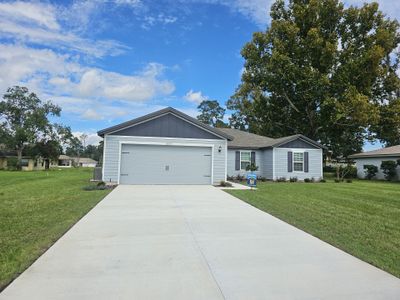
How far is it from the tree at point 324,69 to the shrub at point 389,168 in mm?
3716

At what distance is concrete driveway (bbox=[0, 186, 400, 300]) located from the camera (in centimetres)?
311

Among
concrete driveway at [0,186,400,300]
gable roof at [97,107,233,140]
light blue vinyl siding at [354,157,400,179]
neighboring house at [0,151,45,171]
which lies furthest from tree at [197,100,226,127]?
concrete driveway at [0,186,400,300]

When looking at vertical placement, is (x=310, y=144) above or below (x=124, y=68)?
below

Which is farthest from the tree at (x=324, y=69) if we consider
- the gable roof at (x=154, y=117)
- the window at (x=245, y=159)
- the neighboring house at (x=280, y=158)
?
the gable roof at (x=154, y=117)

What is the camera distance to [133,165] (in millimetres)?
14672

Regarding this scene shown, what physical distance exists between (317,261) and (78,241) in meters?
3.80

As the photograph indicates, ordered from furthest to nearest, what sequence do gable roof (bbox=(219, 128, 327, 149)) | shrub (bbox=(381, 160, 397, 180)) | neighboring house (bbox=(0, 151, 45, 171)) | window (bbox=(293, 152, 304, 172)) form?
neighboring house (bbox=(0, 151, 45, 171)) < shrub (bbox=(381, 160, 397, 180)) < window (bbox=(293, 152, 304, 172)) < gable roof (bbox=(219, 128, 327, 149))

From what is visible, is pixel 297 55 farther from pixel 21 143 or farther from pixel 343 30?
pixel 21 143

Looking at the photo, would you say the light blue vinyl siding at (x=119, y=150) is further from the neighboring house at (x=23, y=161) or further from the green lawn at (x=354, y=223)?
the neighboring house at (x=23, y=161)

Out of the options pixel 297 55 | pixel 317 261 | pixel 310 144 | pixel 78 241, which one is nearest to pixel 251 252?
pixel 317 261

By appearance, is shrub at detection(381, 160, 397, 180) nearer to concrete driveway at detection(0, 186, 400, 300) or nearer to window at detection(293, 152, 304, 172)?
window at detection(293, 152, 304, 172)

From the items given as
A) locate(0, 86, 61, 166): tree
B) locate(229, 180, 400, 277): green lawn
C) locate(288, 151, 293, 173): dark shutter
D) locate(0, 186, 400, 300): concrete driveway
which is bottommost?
locate(0, 186, 400, 300): concrete driveway

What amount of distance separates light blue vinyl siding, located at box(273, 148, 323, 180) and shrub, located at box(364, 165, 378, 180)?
7280mm

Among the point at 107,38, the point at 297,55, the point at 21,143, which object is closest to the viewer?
the point at 107,38
